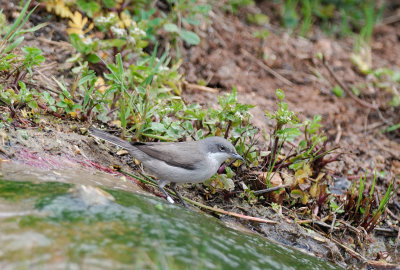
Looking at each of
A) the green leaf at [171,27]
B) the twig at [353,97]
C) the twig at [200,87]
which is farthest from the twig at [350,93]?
the green leaf at [171,27]

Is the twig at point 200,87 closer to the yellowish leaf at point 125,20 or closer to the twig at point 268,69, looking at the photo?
the yellowish leaf at point 125,20

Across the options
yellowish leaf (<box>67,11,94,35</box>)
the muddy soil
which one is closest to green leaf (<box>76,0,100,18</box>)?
yellowish leaf (<box>67,11,94,35</box>)

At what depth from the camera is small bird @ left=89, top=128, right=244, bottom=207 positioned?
4.85 meters

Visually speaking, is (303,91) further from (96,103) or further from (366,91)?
(96,103)

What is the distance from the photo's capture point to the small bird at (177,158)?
4848 millimetres

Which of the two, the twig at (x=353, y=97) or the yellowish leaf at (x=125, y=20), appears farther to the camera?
the twig at (x=353, y=97)

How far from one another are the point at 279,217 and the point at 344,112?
363 centimetres

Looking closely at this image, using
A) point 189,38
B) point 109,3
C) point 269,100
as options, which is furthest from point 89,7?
point 269,100

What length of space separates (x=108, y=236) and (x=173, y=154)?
2047 millimetres

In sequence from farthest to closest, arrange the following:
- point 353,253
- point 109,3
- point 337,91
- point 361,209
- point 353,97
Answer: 1. point 337,91
2. point 353,97
3. point 109,3
4. point 361,209
5. point 353,253

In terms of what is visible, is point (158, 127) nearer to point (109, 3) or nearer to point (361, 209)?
point (361, 209)

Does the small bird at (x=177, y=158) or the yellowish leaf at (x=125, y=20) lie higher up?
the yellowish leaf at (x=125, y=20)

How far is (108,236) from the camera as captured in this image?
297 cm

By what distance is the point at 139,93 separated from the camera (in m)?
5.43
